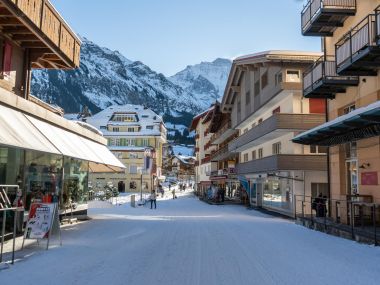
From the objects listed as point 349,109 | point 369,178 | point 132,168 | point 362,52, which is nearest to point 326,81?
point 349,109

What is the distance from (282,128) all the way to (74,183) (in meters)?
13.8

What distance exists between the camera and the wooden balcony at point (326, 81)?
17.4 metres

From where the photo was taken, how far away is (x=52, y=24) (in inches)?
622

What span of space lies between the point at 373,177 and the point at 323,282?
29.0 ft

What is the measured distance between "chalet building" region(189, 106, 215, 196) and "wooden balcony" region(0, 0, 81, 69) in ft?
176

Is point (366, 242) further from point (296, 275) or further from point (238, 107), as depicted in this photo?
point (238, 107)

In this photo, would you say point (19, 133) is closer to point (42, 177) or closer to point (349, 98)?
point (42, 177)

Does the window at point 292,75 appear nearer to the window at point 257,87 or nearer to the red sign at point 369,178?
the window at point 257,87

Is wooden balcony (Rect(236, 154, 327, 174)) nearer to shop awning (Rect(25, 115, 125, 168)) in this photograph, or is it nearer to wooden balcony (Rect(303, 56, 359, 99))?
wooden balcony (Rect(303, 56, 359, 99))

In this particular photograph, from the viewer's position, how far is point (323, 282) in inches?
303

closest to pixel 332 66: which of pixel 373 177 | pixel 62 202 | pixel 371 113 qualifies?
pixel 373 177

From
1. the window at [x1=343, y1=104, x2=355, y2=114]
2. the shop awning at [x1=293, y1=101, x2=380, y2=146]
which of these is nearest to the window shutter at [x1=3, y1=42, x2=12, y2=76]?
the shop awning at [x1=293, y1=101, x2=380, y2=146]

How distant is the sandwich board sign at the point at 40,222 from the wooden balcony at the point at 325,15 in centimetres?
1362

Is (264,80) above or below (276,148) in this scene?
above
